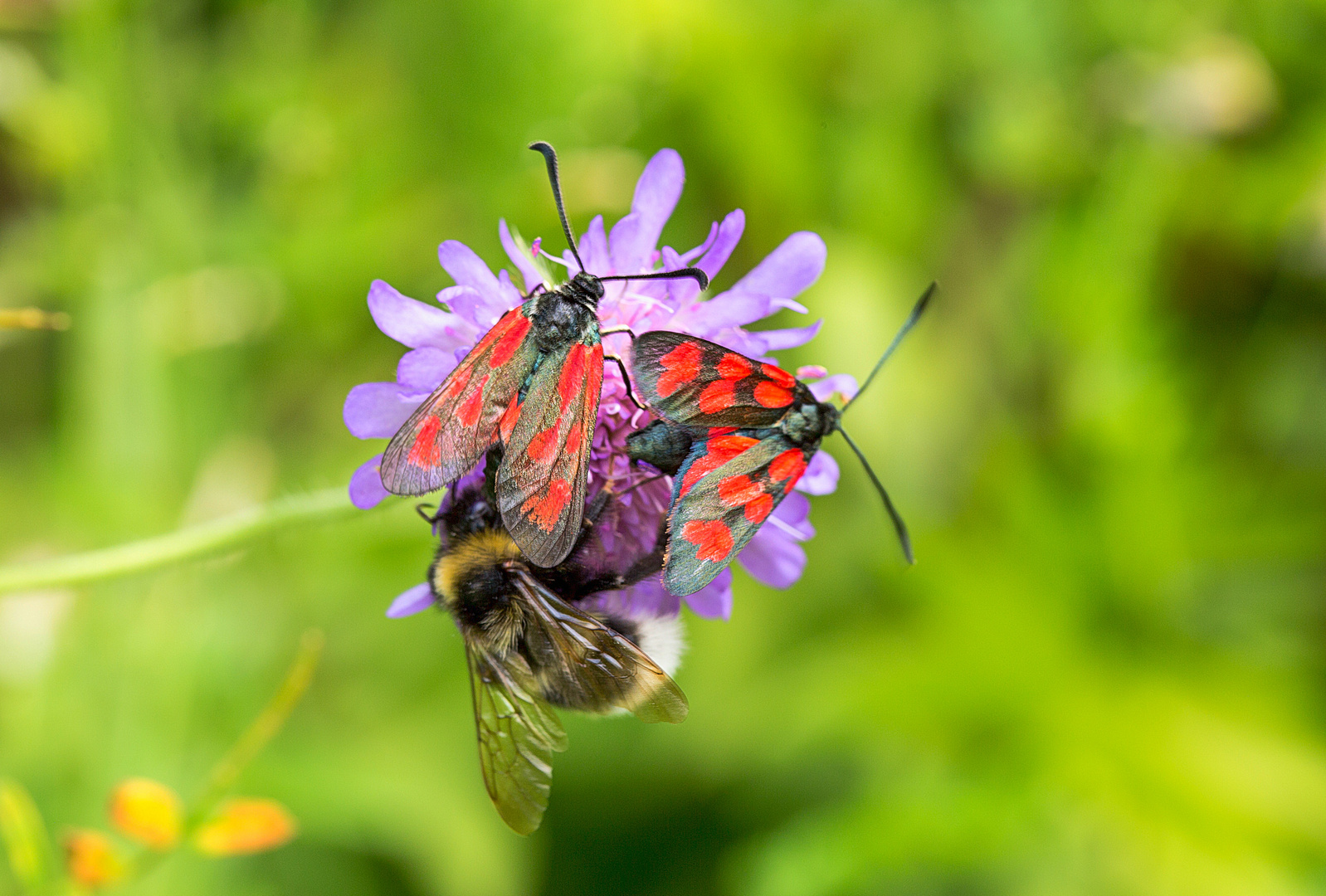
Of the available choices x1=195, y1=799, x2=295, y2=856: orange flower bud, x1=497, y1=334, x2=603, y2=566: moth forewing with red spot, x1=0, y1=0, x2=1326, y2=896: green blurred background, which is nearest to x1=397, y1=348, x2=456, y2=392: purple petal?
x1=497, y1=334, x2=603, y2=566: moth forewing with red spot

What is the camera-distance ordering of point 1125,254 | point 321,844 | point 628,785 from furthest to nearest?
point 1125,254
point 628,785
point 321,844

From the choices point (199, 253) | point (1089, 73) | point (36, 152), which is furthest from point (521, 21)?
point (1089, 73)

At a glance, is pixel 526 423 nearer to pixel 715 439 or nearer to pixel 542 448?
pixel 542 448

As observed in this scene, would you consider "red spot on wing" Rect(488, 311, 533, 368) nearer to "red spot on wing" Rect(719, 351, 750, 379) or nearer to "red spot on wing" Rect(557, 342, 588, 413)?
"red spot on wing" Rect(557, 342, 588, 413)

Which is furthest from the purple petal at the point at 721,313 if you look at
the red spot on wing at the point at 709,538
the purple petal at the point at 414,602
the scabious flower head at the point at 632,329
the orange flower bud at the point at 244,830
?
the orange flower bud at the point at 244,830

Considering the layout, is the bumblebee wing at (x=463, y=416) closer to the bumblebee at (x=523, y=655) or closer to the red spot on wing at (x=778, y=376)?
the bumblebee at (x=523, y=655)

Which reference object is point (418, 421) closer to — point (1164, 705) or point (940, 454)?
point (940, 454)
